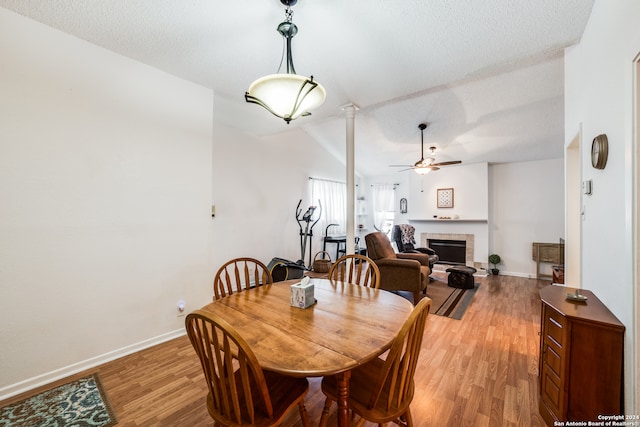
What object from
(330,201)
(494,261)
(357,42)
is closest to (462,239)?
(494,261)

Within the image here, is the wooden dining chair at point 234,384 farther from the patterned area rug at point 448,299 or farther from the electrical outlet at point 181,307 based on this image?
the patterned area rug at point 448,299

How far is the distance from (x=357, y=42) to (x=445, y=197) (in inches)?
181

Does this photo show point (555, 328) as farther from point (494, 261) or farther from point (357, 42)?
point (494, 261)

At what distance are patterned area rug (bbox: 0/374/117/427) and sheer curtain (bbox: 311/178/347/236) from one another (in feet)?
14.9

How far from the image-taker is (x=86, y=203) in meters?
2.04

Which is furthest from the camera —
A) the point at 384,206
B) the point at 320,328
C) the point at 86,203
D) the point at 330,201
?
the point at 384,206

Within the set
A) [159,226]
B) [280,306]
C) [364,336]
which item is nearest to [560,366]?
[364,336]

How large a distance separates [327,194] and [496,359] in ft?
14.8

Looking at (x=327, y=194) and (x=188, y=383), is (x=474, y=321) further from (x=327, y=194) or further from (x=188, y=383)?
(x=327, y=194)

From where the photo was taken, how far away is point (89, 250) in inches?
81.2

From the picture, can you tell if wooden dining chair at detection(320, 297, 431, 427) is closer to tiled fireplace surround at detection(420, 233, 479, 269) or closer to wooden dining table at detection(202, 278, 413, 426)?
wooden dining table at detection(202, 278, 413, 426)

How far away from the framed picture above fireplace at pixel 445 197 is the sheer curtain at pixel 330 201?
7.58 ft

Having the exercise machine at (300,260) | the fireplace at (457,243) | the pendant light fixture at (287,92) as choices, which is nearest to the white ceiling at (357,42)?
the pendant light fixture at (287,92)

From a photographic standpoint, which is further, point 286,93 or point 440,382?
point 440,382
